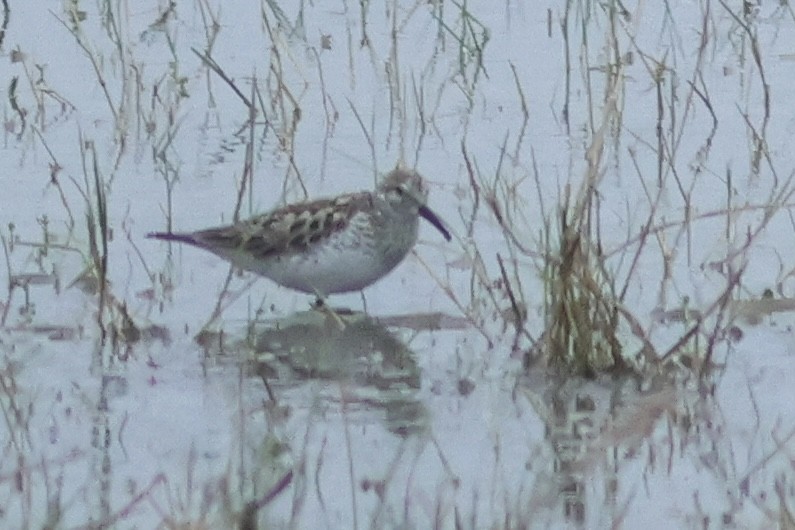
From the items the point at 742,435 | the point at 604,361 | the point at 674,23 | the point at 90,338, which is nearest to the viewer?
the point at 742,435

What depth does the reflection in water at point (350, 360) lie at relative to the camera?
19.8ft

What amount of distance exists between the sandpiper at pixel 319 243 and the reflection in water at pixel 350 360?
0.12 m

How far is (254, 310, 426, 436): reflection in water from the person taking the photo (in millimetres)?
6047

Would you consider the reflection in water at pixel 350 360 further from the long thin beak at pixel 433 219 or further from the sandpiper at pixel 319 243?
the long thin beak at pixel 433 219

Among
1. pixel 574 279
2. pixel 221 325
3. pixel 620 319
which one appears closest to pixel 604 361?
pixel 574 279

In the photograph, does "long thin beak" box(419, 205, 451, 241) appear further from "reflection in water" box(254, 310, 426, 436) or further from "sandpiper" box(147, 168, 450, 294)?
"reflection in water" box(254, 310, 426, 436)

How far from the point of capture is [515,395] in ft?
19.9

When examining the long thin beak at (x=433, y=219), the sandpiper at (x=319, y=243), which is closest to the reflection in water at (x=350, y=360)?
the sandpiper at (x=319, y=243)

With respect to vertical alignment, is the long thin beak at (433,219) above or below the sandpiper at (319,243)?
above

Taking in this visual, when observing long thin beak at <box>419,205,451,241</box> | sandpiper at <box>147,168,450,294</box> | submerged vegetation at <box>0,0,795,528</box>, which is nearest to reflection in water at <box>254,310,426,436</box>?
submerged vegetation at <box>0,0,795,528</box>

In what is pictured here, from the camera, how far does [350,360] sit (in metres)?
6.53

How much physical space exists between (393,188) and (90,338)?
48.1 inches

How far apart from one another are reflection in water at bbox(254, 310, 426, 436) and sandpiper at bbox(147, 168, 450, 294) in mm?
115

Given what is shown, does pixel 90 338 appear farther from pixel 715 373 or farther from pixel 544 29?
pixel 544 29
